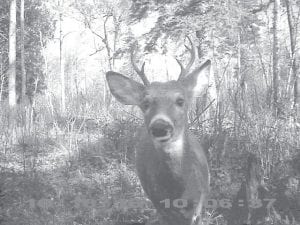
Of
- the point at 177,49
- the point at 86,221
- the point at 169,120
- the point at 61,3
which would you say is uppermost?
the point at 61,3

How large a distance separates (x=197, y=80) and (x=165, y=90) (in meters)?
0.67

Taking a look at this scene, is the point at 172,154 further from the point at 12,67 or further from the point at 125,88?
the point at 12,67

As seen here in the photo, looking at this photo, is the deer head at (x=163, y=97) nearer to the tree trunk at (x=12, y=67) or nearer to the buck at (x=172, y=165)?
the buck at (x=172, y=165)

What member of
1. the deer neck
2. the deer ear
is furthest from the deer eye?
the deer ear

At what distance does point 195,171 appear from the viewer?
13.6 feet

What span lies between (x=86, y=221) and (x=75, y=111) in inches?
202

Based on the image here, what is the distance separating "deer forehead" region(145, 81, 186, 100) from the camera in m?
4.15

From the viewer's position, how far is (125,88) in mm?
4738

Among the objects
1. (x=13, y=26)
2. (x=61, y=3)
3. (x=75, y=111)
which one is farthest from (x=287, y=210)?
(x=61, y=3)

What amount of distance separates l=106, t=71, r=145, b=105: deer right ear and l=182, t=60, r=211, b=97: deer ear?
538 mm

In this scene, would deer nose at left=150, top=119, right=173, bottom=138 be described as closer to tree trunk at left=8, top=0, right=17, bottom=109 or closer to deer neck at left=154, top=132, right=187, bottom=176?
deer neck at left=154, top=132, right=187, bottom=176

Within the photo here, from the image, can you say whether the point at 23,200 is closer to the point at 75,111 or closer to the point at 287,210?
the point at 287,210

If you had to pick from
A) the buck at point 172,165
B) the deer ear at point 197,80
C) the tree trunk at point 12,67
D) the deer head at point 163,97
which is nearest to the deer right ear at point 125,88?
the deer head at point 163,97

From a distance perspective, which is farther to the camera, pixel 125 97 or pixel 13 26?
pixel 13 26
